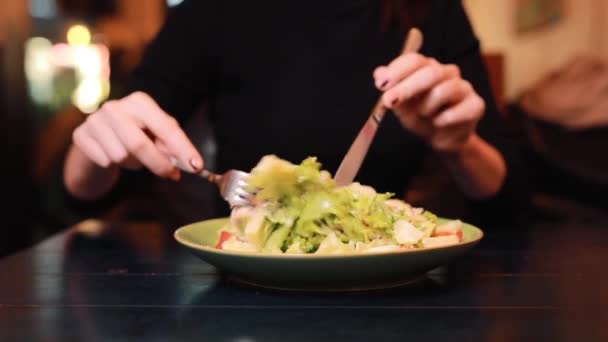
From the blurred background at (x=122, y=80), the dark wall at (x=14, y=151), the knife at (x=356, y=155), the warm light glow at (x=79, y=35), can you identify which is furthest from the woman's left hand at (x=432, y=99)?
the warm light glow at (x=79, y=35)

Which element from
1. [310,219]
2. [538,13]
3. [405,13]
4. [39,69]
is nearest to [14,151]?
[39,69]

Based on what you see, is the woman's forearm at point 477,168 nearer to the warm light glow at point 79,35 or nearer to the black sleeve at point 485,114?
the black sleeve at point 485,114

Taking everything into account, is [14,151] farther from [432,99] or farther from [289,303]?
[289,303]

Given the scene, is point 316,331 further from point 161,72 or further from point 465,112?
point 161,72

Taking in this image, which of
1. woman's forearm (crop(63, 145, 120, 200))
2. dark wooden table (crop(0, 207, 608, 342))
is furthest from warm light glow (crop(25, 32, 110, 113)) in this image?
dark wooden table (crop(0, 207, 608, 342))

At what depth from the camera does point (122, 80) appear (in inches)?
117

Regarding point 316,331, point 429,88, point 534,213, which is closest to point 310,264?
point 316,331

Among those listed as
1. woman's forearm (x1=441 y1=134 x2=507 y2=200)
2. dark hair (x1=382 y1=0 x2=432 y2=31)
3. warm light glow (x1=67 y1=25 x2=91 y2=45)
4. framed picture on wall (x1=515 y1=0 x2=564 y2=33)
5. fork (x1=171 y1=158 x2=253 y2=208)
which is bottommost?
warm light glow (x1=67 y1=25 x2=91 y2=45)

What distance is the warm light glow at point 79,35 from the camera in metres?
2.94

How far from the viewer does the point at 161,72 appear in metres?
1.40

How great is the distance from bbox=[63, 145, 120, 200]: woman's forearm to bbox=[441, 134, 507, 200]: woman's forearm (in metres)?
0.51

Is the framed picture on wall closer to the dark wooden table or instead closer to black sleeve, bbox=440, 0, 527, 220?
black sleeve, bbox=440, 0, 527, 220

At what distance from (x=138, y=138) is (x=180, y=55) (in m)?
0.55

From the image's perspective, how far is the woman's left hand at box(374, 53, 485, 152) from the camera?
36.5 inches
